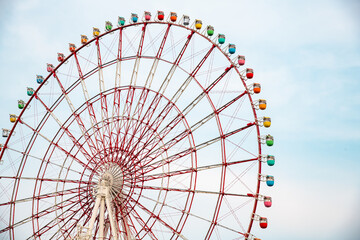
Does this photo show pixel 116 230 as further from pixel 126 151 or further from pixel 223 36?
pixel 223 36

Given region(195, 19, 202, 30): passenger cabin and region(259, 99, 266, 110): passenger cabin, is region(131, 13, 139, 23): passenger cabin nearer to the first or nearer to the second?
region(195, 19, 202, 30): passenger cabin

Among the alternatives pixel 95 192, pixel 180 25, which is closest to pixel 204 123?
pixel 180 25

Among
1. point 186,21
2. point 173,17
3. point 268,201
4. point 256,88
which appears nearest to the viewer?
point 268,201

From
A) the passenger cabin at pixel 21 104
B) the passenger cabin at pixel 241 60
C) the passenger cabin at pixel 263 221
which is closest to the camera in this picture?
the passenger cabin at pixel 263 221

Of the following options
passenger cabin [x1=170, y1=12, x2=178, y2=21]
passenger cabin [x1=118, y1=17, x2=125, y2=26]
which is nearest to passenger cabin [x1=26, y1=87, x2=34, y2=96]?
passenger cabin [x1=118, y1=17, x2=125, y2=26]

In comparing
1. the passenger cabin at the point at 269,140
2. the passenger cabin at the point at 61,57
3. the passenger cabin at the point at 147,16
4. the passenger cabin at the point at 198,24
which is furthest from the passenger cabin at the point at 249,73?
the passenger cabin at the point at 61,57

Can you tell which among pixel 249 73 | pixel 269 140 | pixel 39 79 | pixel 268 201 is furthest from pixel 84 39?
pixel 268 201

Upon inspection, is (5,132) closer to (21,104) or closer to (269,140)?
(21,104)

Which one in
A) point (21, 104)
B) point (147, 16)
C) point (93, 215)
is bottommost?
point (93, 215)

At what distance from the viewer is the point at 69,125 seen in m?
31.2

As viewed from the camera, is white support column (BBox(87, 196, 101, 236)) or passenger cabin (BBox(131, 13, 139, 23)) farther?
passenger cabin (BBox(131, 13, 139, 23))

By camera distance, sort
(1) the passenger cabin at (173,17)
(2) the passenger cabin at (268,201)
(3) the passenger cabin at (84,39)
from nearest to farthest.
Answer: (2) the passenger cabin at (268,201)
(1) the passenger cabin at (173,17)
(3) the passenger cabin at (84,39)

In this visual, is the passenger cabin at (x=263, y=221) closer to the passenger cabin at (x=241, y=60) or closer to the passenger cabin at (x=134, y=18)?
the passenger cabin at (x=241, y=60)

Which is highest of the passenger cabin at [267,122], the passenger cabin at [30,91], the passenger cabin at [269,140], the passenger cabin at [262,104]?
the passenger cabin at [30,91]
